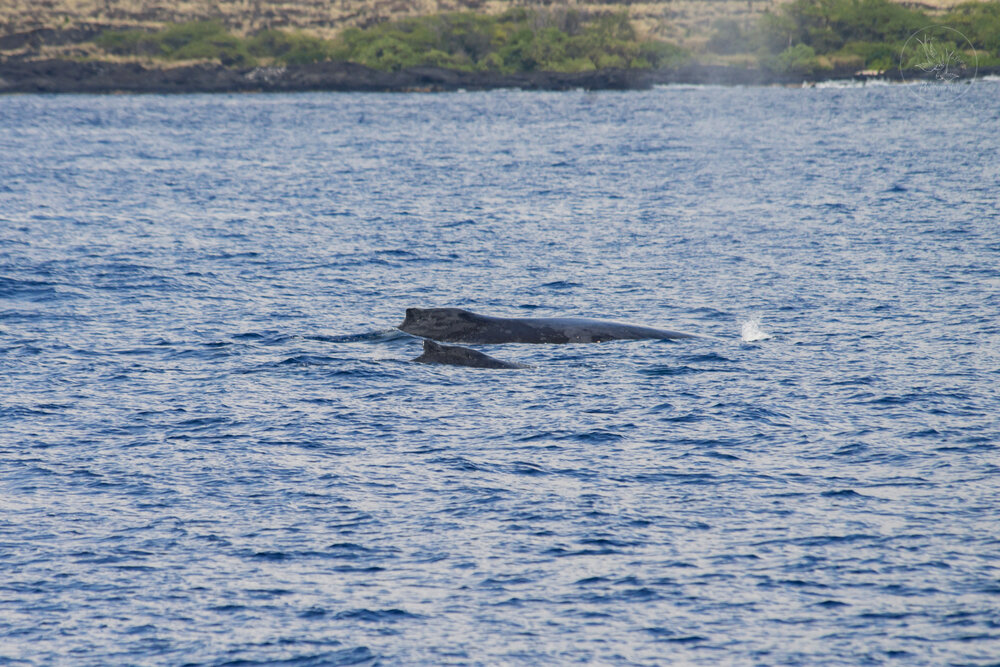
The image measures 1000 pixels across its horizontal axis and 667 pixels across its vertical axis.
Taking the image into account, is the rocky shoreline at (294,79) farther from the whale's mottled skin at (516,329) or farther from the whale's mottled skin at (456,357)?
the whale's mottled skin at (456,357)

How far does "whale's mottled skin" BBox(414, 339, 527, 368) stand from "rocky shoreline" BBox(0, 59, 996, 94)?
501 ft

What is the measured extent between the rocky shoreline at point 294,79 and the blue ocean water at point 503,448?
134424mm

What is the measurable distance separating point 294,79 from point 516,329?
16036 centimetres

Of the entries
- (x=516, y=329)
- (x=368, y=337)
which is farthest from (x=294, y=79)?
(x=516, y=329)

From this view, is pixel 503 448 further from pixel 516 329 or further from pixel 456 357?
pixel 516 329

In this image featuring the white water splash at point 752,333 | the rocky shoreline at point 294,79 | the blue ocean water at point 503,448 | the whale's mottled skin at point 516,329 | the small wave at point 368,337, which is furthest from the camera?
the rocky shoreline at point 294,79

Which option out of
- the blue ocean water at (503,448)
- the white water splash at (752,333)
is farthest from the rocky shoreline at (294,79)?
the white water splash at (752,333)

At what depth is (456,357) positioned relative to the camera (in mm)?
20344

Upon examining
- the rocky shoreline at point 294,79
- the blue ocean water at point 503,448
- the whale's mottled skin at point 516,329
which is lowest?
the blue ocean water at point 503,448

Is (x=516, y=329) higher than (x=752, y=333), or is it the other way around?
(x=516, y=329)

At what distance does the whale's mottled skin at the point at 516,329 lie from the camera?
21859mm

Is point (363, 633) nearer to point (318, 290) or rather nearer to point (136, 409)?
point (136, 409)

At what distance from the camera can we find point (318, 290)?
93.9 feet

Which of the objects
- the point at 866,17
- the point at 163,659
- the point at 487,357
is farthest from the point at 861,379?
the point at 866,17
